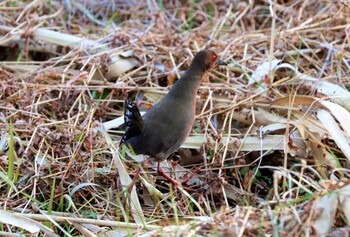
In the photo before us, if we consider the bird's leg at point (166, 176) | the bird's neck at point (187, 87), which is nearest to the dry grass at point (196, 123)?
the bird's leg at point (166, 176)

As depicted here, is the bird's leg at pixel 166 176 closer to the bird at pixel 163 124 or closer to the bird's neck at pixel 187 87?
the bird at pixel 163 124

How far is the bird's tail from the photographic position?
3.06 metres

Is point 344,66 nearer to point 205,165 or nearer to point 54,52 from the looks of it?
point 205,165

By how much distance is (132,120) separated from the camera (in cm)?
312

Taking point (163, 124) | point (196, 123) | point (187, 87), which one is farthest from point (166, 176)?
point (196, 123)

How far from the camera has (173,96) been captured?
128 inches

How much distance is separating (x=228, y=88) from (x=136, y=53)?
75cm

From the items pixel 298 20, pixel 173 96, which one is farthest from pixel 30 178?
pixel 298 20

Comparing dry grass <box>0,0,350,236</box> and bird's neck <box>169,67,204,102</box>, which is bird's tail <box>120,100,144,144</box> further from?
bird's neck <box>169,67,204,102</box>

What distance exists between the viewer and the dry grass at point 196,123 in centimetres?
279

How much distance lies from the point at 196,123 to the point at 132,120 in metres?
0.87

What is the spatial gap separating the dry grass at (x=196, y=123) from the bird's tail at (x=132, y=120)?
121 millimetres

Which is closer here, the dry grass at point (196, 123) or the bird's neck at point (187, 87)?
the dry grass at point (196, 123)

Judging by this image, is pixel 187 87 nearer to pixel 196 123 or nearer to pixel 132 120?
pixel 132 120
